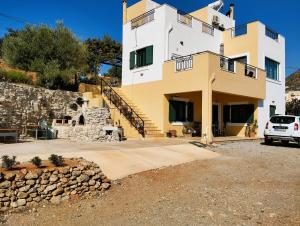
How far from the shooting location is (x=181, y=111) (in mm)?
18812

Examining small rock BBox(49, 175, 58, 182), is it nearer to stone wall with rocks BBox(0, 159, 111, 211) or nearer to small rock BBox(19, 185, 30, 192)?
stone wall with rocks BBox(0, 159, 111, 211)

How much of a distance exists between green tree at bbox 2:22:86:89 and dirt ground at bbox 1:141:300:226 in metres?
15.1

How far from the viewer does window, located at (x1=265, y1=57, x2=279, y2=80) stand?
851 inches

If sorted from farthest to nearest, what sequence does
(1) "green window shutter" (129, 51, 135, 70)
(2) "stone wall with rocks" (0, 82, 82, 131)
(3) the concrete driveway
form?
(1) "green window shutter" (129, 51, 135, 70)
(2) "stone wall with rocks" (0, 82, 82, 131)
(3) the concrete driveway

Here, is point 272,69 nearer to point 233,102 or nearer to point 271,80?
point 271,80

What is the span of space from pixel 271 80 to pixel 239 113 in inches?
148

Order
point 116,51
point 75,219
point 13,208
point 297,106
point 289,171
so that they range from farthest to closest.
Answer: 1. point 116,51
2. point 297,106
3. point 289,171
4. point 13,208
5. point 75,219

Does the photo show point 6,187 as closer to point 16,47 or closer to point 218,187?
point 218,187

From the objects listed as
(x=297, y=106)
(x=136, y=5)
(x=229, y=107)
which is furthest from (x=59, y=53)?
(x=297, y=106)

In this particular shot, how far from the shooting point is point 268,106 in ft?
69.0

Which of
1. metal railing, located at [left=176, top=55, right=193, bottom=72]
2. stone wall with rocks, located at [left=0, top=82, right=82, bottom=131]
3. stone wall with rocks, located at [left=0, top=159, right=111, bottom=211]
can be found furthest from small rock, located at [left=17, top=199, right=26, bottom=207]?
metal railing, located at [left=176, top=55, right=193, bottom=72]

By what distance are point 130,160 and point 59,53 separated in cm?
1532

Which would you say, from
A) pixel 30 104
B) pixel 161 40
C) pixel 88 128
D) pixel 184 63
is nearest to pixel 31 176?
pixel 88 128

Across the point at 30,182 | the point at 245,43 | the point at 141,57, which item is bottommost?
the point at 30,182
